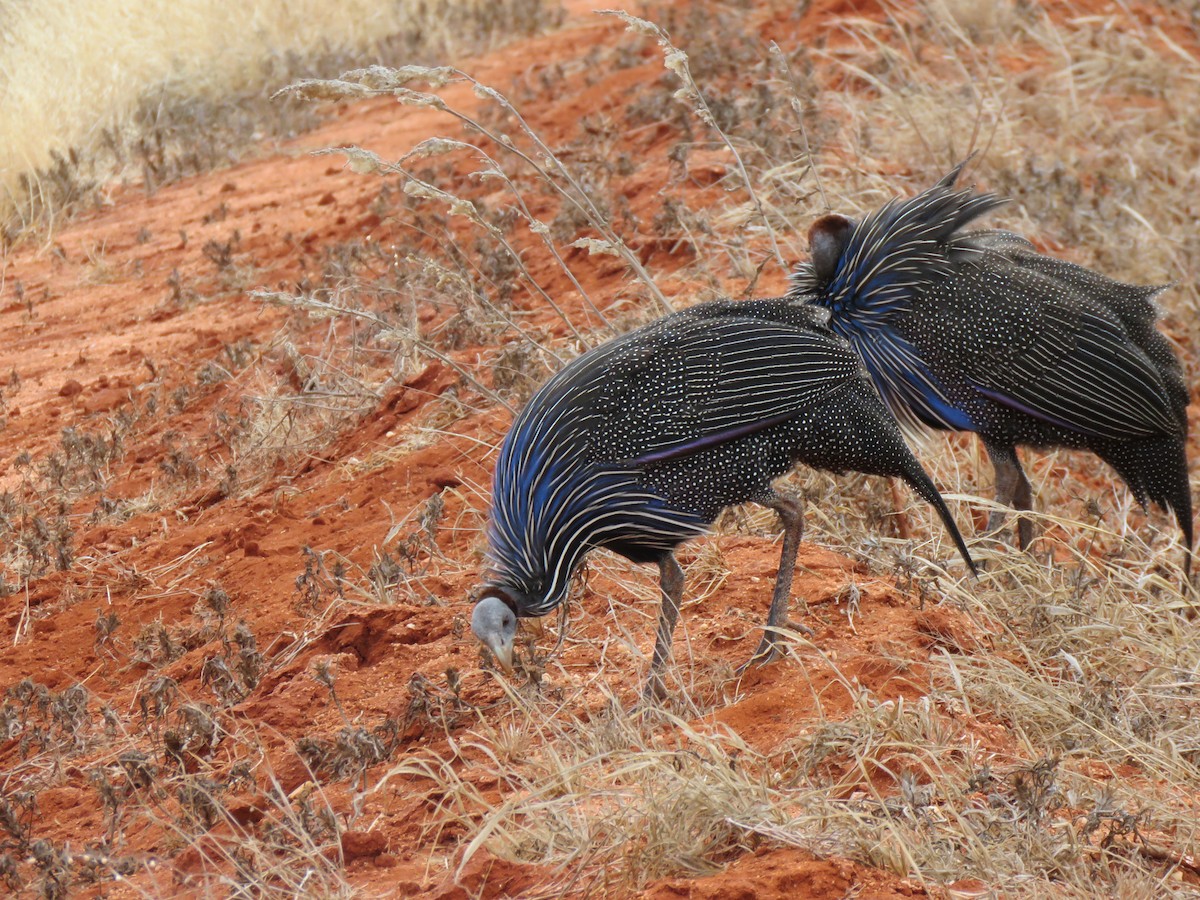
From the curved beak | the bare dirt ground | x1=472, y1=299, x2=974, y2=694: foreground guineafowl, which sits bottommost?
the bare dirt ground

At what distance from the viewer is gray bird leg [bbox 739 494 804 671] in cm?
371

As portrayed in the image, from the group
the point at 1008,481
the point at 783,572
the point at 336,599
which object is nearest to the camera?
the point at 783,572

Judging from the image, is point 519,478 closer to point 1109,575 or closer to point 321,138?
point 1109,575

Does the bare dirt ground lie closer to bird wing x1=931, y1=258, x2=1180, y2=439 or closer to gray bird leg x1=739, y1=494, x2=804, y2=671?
gray bird leg x1=739, y1=494, x2=804, y2=671

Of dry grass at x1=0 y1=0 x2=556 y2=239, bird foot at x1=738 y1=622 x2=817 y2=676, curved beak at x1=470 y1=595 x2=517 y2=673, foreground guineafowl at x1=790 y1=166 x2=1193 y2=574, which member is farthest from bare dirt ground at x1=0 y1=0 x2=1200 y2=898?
dry grass at x1=0 y1=0 x2=556 y2=239

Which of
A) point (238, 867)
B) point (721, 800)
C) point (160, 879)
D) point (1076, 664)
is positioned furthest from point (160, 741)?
point (1076, 664)

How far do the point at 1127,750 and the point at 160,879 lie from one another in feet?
6.91

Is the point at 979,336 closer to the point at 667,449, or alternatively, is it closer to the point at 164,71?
the point at 667,449

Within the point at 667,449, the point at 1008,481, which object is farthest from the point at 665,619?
the point at 1008,481

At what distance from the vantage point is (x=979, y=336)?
14.3 ft

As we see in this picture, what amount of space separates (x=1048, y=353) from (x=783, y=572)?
49.0 inches

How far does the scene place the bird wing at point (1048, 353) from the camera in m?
4.36

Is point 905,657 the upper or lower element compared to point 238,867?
lower

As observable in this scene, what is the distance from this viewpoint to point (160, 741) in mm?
3738
